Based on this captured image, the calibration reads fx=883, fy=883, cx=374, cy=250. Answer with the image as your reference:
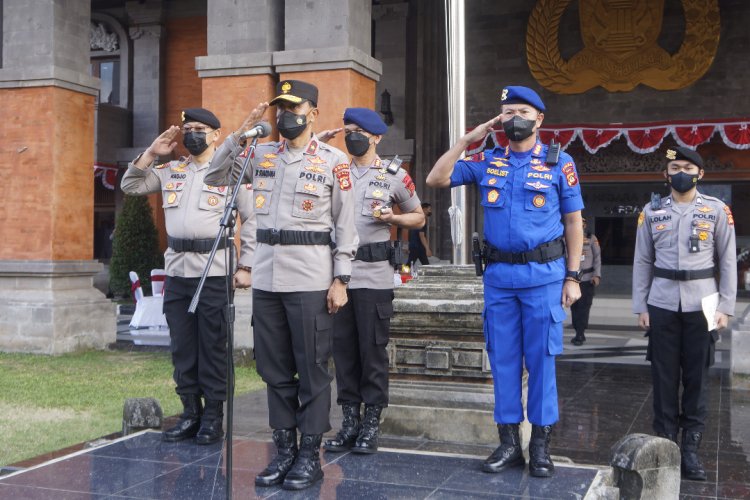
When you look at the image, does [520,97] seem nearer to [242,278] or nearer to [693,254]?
[693,254]

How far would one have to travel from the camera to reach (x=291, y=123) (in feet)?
14.6

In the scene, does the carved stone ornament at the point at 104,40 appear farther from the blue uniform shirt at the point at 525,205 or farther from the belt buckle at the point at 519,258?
the belt buckle at the point at 519,258

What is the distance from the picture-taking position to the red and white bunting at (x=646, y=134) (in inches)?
581

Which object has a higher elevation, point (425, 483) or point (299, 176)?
point (299, 176)

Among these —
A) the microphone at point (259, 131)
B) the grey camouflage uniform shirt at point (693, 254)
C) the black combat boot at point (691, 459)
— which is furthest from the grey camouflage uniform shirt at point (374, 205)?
the black combat boot at point (691, 459)

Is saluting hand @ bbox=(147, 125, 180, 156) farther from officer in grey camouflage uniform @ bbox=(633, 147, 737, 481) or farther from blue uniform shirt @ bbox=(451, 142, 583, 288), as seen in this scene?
officer in grey camouflage uniform @ bbox=(633, 147, 737, 481)

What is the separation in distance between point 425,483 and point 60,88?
27.0 ft

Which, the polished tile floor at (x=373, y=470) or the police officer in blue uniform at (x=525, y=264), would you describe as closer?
the polished tile floor at (x=373, y=470)

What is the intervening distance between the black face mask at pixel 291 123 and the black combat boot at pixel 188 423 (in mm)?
1890

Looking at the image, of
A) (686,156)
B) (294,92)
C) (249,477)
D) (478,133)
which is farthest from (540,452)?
(294,92)

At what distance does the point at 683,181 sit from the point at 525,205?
119 cm

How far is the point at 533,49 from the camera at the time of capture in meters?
16.4

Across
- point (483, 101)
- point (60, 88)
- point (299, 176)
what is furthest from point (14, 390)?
point (483, 101)

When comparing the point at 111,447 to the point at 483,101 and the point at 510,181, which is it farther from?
the point at 483,101
